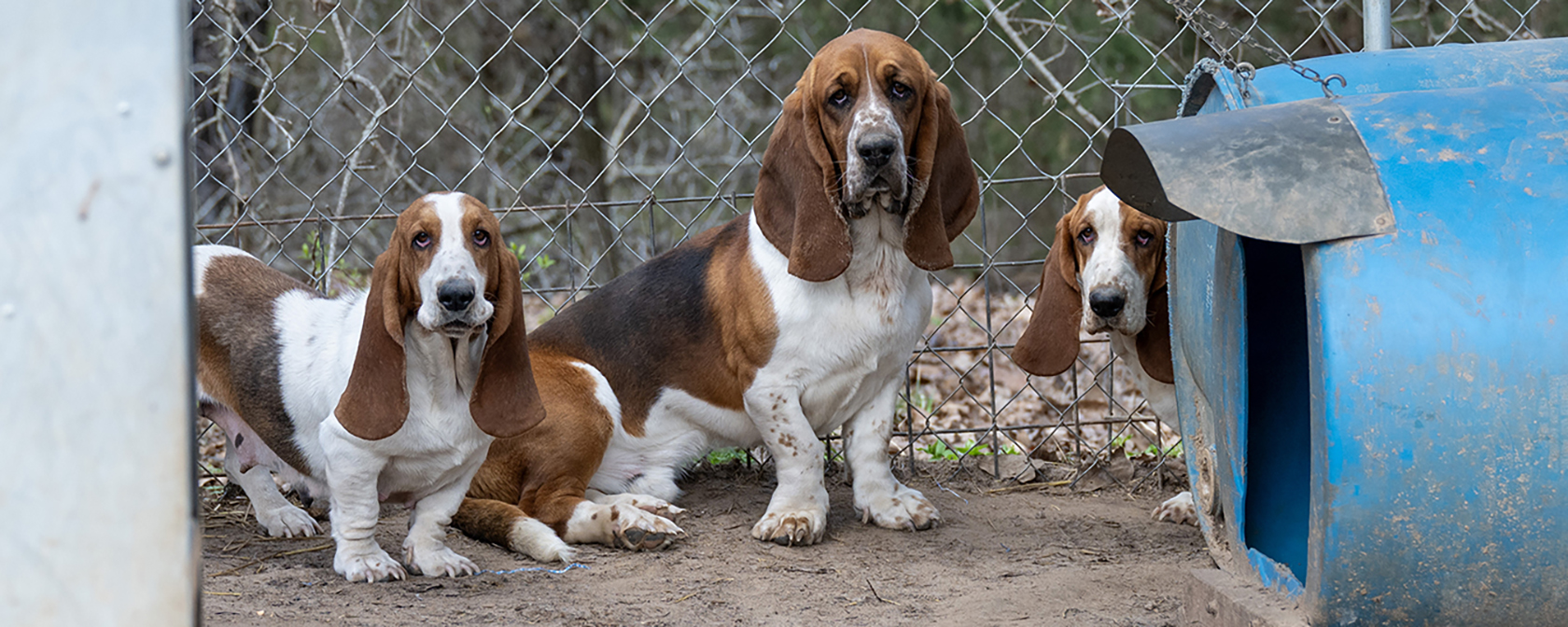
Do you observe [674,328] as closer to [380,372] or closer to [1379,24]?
[380,372]

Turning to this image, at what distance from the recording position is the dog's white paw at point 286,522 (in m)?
3.61

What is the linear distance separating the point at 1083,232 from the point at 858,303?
63 cm

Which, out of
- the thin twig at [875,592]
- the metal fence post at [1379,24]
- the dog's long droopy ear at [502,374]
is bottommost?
the thin twig at [875,592]

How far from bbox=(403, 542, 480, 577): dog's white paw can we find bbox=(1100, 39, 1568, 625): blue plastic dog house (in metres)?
1.91

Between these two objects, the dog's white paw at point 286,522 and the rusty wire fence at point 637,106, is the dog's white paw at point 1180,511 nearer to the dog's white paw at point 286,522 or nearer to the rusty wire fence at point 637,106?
the rusty wire fence at point 637,106

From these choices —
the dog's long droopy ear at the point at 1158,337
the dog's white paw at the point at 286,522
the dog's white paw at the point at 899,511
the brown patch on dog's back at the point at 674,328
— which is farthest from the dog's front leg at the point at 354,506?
the dog's long droopy ear at the point at 1158,337

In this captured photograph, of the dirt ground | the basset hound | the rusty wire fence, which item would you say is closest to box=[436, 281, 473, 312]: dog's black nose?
the basset hound

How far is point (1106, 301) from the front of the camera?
332cm

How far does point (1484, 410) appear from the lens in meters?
1.80

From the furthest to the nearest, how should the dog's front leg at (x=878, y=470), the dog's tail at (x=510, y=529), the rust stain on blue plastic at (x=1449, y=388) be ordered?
1. the dog's front leg at (x=878, y=470)
2. the dog's tail at (x=510, y=529)
3. the rust stain on blue plastic at (x=1449, y=388)

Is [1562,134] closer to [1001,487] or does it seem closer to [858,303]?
[858,303]

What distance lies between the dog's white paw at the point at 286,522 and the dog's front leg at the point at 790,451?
Answer: 1266 mm

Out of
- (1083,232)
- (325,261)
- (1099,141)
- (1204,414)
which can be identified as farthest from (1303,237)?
(1099,141)

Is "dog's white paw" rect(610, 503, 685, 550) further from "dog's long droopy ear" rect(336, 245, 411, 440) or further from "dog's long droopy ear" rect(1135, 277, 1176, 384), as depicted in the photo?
"dog's long droopy ear" rect(1135, 277, 1176, 384)
